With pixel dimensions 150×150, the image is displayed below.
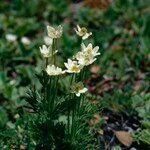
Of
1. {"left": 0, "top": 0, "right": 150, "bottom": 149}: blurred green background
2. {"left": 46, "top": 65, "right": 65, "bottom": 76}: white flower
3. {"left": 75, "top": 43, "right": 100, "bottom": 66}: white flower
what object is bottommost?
{"left": 46, "top": 65, "right": 65, "bottom": 76}: white flower

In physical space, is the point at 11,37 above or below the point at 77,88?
above

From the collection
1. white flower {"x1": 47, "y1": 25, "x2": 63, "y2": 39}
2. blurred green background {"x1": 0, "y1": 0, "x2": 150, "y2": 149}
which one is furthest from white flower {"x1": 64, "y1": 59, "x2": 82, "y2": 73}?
blurred green background {"x1": 0, "y1": 0, "x2": 150, "y2": 149}

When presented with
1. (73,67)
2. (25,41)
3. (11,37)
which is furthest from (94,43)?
(73,67)

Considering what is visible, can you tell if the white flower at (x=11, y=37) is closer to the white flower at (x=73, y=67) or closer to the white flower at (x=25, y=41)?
the white flower at (x=25, y=41)

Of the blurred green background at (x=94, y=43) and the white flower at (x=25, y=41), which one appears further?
the white flower at (x=25, y=41)

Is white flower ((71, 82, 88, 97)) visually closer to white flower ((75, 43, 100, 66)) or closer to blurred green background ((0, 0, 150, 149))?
white flower ((75, 43, 100, 66))

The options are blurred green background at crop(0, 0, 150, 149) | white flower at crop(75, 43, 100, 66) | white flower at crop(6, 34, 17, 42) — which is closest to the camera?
white flower at crop(75, 43, 100, 66)

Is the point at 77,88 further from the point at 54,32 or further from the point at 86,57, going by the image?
the point at 54,32

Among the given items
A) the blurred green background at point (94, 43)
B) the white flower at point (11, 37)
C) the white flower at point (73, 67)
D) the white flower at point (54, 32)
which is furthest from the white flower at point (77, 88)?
the white flower at point (11, 37)

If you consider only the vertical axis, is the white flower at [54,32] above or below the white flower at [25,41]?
below
